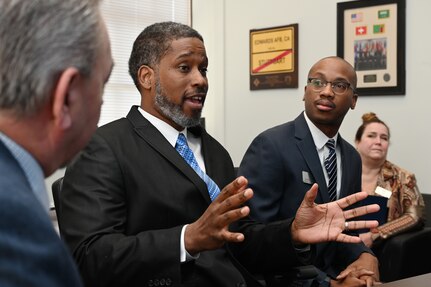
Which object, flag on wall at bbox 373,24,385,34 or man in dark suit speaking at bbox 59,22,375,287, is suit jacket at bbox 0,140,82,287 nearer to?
man in dark suit speaking at bbox 59,22,375,287

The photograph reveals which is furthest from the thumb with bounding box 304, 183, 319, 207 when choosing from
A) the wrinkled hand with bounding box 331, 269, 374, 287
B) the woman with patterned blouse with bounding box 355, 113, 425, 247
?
the woman with patterned blouse with bounding box 355, 113, 425, 247

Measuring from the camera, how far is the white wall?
4398 mm

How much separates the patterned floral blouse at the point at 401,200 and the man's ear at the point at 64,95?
10.5 feet

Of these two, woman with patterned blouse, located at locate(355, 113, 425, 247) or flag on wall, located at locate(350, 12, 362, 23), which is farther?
flag on wall, located at locate(350, 12, 362, 23)

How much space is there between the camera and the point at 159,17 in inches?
216

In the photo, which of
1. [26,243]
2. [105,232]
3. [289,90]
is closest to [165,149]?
[105,232]

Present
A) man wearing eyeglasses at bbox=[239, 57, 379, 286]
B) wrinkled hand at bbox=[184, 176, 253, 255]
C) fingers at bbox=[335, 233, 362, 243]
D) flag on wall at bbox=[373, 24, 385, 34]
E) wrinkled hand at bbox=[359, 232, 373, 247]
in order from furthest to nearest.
Answer: flag on wall at bbox=[373, 24, 385, 34] < wrinkled hand at bbox=[359, 232, 373, 247] < man wearing eyeglasses at bbox=[239, 57, 379, 286] < fingers at bbox=[335, 233, 362, 243] < wrinkled hand at bbox=[184, 176, 253, 255]

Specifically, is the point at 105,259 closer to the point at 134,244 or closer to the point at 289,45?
the point at 134,244

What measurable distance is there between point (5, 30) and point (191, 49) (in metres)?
1.37

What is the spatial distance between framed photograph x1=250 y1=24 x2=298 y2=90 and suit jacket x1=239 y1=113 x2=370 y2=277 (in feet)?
8.66

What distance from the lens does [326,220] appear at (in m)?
1.95

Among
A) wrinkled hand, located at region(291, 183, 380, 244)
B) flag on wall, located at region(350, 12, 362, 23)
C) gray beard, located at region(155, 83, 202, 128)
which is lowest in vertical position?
wrinkled hand, located at region(291, 183, 380, 244)

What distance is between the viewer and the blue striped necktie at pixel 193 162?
6.53 feet

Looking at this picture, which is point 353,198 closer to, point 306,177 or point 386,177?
point 306,177
